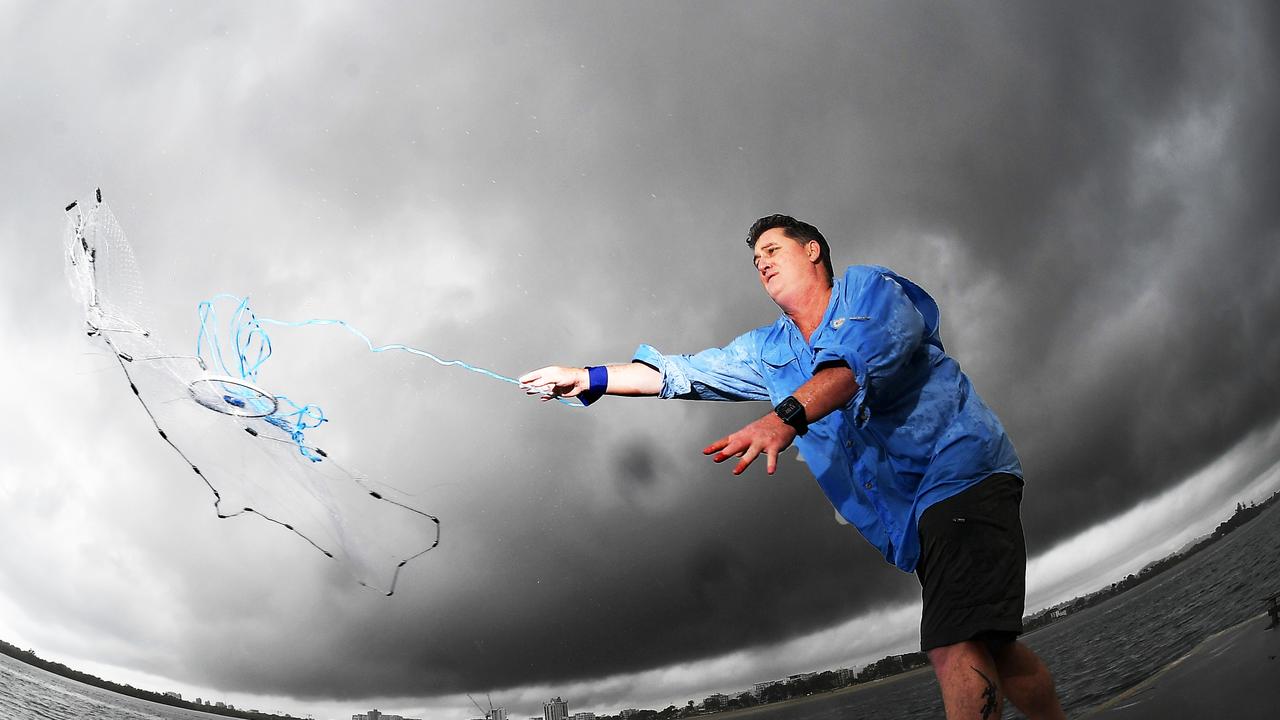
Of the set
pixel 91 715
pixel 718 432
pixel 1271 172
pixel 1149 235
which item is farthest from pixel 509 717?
pixel 1271 172

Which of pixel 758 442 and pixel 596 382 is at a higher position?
pixel 596 382

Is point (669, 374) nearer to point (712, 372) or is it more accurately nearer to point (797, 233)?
point (712, 372)

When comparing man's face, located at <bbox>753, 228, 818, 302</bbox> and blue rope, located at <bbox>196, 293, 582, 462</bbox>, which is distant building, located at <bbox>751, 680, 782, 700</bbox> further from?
man's face, located at <bbox>753, 228, 818, 302</bbox>

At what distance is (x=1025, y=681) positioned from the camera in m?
1.33

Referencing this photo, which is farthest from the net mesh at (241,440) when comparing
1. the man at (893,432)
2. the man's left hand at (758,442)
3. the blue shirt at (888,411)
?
the man's left hand at (758,442)

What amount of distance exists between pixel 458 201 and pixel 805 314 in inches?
53.7

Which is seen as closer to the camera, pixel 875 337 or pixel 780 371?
pixel 875 337

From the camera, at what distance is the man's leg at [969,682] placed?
44.7 inches

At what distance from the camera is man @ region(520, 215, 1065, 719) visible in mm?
1140

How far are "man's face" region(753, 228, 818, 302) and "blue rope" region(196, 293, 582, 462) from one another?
75 centimetres

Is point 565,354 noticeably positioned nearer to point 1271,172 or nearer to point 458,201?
point 458,201

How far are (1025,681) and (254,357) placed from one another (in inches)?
94.7

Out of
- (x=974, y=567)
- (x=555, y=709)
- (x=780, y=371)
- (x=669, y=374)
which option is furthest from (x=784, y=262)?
(x=555, y=709)

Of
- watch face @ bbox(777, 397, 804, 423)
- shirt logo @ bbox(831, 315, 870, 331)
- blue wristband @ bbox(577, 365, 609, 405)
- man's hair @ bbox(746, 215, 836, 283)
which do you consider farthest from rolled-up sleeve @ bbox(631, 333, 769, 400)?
watch face @ bbox(777, 397, 804, 423)
